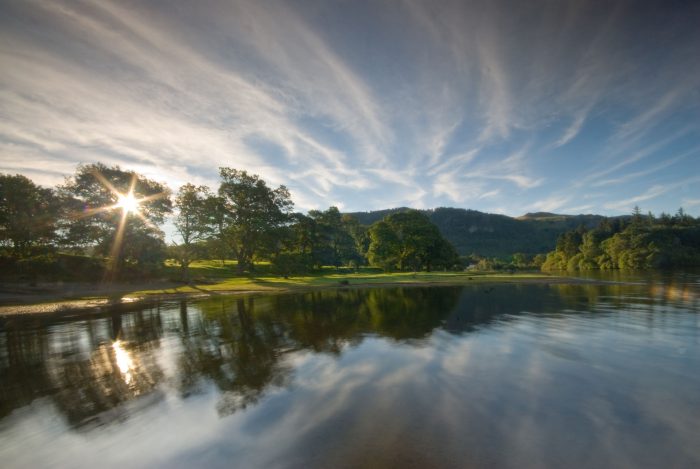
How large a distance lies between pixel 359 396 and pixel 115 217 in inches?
1917

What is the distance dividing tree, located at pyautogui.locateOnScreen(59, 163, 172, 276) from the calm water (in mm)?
31211

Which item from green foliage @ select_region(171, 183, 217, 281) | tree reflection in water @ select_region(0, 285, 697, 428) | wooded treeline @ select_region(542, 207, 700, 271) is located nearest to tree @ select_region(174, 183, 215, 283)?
green foliage @ select_region(171, 183, 217, 281)

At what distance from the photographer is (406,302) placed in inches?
1040

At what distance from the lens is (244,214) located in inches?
2253

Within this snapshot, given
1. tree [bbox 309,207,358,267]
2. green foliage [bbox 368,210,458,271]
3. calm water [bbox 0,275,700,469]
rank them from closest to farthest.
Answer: calm water [bbox 0,275,700,469], green foliage [bbox 368,210,458,271], tree [bbox 309,207,358,267]

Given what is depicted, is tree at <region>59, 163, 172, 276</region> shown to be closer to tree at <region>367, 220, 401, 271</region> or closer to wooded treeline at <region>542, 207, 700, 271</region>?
tree at <region>367, 220, 401, 271</region>

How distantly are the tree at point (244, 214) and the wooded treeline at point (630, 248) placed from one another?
116 meters

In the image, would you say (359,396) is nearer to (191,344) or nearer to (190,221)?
(191,344)

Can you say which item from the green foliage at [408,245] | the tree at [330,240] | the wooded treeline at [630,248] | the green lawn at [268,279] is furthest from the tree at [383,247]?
the wooded treeline at [630,248]

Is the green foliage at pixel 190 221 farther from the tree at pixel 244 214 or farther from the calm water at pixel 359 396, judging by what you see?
the calm water at pixel 359 396

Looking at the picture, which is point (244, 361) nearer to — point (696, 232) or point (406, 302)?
point (406, 302)

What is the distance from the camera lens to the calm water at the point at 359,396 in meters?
5.61

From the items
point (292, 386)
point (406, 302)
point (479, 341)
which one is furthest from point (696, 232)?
point (292, 386)

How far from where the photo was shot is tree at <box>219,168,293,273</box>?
184 ft
